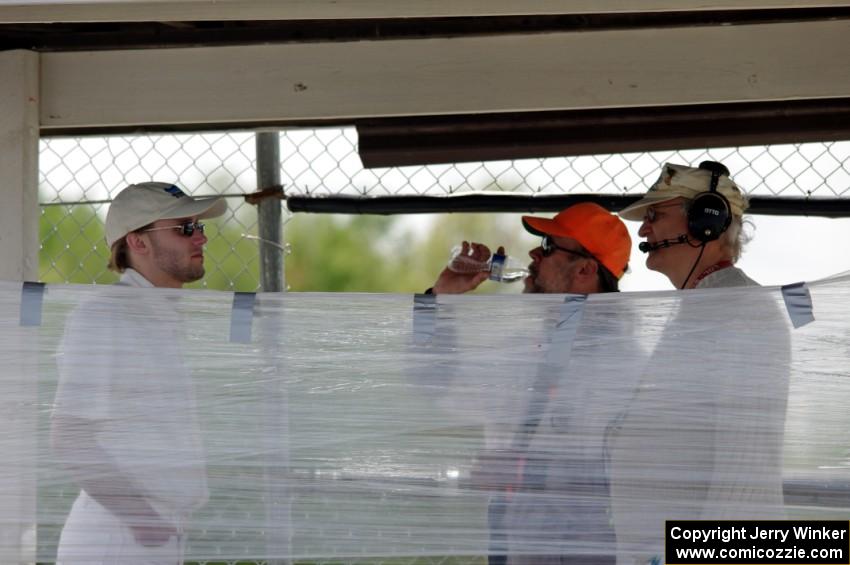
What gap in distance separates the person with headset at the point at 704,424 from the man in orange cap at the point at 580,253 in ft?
2.42

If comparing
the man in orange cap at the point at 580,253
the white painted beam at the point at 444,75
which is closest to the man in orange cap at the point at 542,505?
the man in orange cap at the point at 580,253

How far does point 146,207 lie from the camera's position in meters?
3.37

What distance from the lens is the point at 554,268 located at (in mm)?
3535

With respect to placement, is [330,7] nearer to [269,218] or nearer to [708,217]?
[708,217]

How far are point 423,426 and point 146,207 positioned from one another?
1124mm

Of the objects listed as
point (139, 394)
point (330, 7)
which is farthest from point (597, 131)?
point (139, 394)

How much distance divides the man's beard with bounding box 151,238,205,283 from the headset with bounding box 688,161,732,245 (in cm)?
133

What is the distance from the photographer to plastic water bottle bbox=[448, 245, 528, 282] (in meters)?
3.71

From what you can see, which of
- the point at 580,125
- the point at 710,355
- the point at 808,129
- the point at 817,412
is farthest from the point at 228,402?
the point at 808,129

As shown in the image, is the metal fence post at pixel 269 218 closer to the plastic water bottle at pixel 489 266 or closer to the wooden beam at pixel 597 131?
the wooden beam at pixel 597 131

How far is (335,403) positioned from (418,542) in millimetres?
359

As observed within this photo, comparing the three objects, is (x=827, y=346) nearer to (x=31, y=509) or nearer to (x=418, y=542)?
(x=418, y=542)

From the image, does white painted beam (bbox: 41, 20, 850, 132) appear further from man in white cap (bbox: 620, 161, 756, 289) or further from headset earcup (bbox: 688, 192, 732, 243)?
headset earcup (bbox: 688, 192, 732, 243)

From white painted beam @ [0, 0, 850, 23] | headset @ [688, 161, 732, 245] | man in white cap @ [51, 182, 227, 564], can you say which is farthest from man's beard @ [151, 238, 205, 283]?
headset @ [688, 161, 732, 245]
